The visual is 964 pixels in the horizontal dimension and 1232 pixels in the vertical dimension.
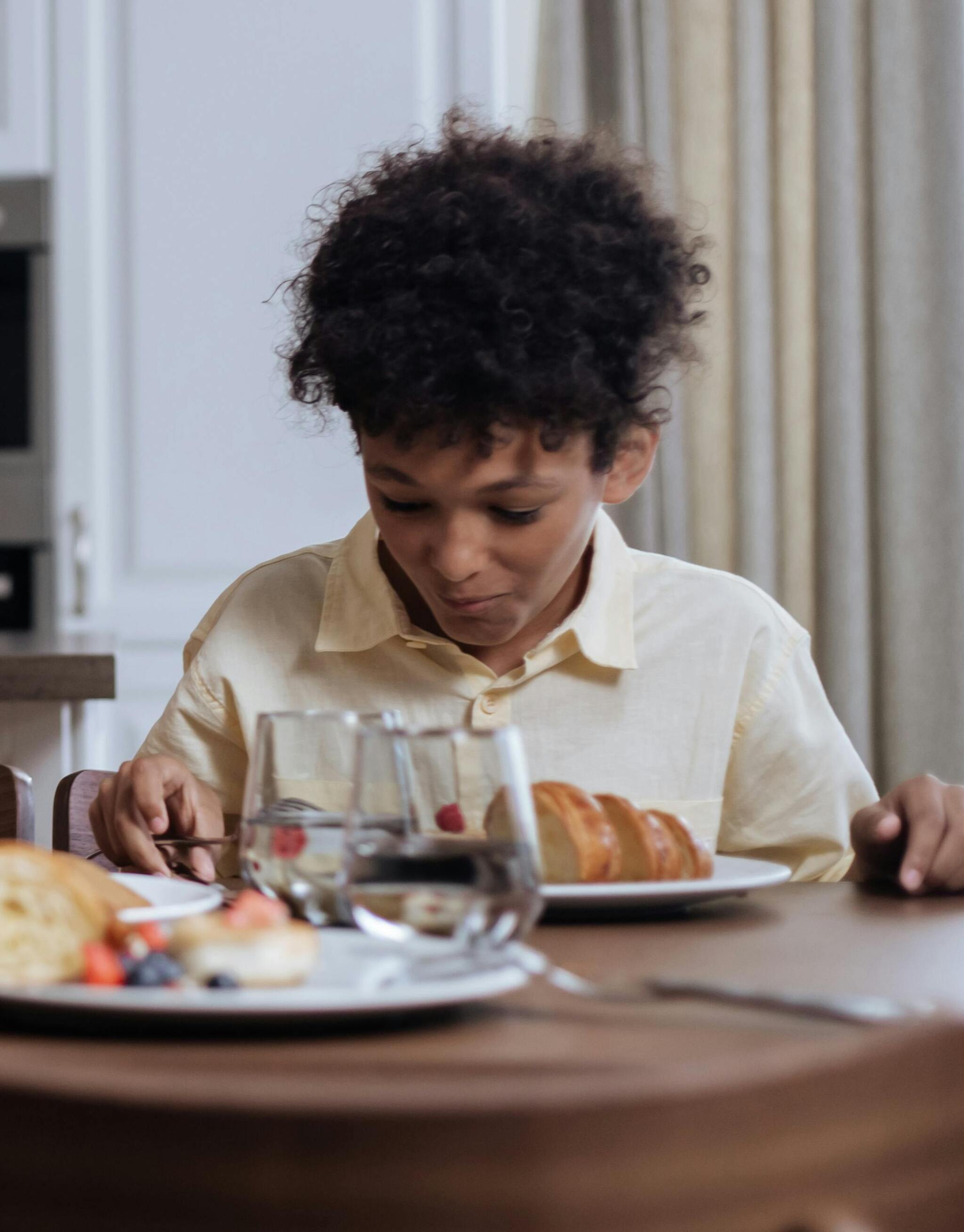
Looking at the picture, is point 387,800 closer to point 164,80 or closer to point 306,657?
point 306,657

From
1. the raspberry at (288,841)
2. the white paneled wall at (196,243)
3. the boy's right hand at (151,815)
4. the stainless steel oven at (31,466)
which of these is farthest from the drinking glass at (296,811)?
the stainless steel oven at (31,466)

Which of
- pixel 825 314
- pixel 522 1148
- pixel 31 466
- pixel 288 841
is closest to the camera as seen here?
pixel 522 1148

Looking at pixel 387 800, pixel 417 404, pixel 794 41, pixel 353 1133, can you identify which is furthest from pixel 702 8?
pixel 353 1133

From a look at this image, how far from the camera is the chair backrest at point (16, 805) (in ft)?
3.97

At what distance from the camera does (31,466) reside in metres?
2.51

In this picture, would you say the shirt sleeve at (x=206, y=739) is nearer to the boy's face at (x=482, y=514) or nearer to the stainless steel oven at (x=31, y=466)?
the boy's face at (x=482, y=514)

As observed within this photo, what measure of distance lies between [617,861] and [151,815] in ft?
1.10

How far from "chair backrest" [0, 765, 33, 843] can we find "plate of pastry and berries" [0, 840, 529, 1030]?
2.15ft

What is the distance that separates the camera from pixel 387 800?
57 centimetres

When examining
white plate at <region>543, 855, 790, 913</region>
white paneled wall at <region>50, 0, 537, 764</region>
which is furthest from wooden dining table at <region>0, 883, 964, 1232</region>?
white paneled wall at <region>50, 0, 537, 764</region>

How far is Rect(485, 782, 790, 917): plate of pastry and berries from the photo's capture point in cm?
75

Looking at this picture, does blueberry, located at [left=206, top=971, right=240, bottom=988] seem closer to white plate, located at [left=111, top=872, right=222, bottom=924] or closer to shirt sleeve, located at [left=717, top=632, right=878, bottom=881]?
white plate, located at [left=111, top=872, right=222, bottom=924]

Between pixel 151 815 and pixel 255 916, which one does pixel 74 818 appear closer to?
pixel 151 815

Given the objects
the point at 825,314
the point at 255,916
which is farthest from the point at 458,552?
the point at 825,314
